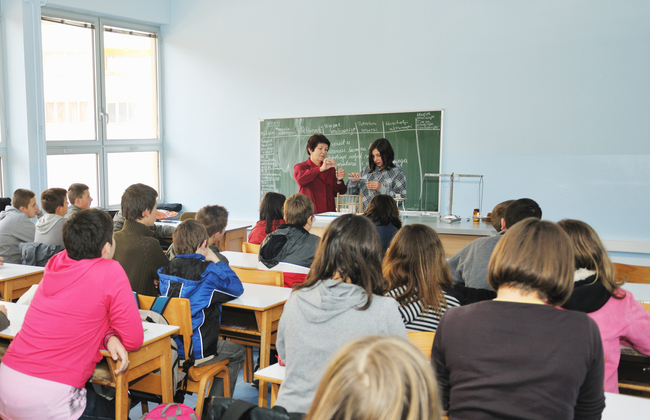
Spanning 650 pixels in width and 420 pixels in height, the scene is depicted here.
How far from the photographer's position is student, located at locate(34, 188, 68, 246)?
13.4ft

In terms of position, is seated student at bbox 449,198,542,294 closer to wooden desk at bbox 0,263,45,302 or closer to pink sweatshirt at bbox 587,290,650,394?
pink sweatshirt at bbox 587,290,650,394

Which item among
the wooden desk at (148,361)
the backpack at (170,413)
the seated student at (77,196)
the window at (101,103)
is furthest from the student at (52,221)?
the backpack at (170,413)

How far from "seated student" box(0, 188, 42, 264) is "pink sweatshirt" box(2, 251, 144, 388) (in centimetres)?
258

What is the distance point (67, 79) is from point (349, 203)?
12.8ft

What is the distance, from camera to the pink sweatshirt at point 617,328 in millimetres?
1906

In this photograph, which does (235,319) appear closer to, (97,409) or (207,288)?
(207,288)

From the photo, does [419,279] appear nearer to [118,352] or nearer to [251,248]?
[118,352]

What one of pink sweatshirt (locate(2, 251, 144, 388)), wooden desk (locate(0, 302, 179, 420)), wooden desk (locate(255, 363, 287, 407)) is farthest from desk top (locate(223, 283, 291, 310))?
pink sweatshirt (locate(2, 251, 144, 388))

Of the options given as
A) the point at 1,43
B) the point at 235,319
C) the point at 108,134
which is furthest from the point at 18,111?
the point at 235,319

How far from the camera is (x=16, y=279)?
3453 millimetres

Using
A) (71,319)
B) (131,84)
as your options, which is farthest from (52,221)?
(131,84)

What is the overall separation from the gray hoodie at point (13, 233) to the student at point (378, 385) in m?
4.19

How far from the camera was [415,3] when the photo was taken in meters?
5.91

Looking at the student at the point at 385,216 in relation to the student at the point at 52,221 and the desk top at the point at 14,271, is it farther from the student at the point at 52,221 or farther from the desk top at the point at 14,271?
the student at the point at 52,221
